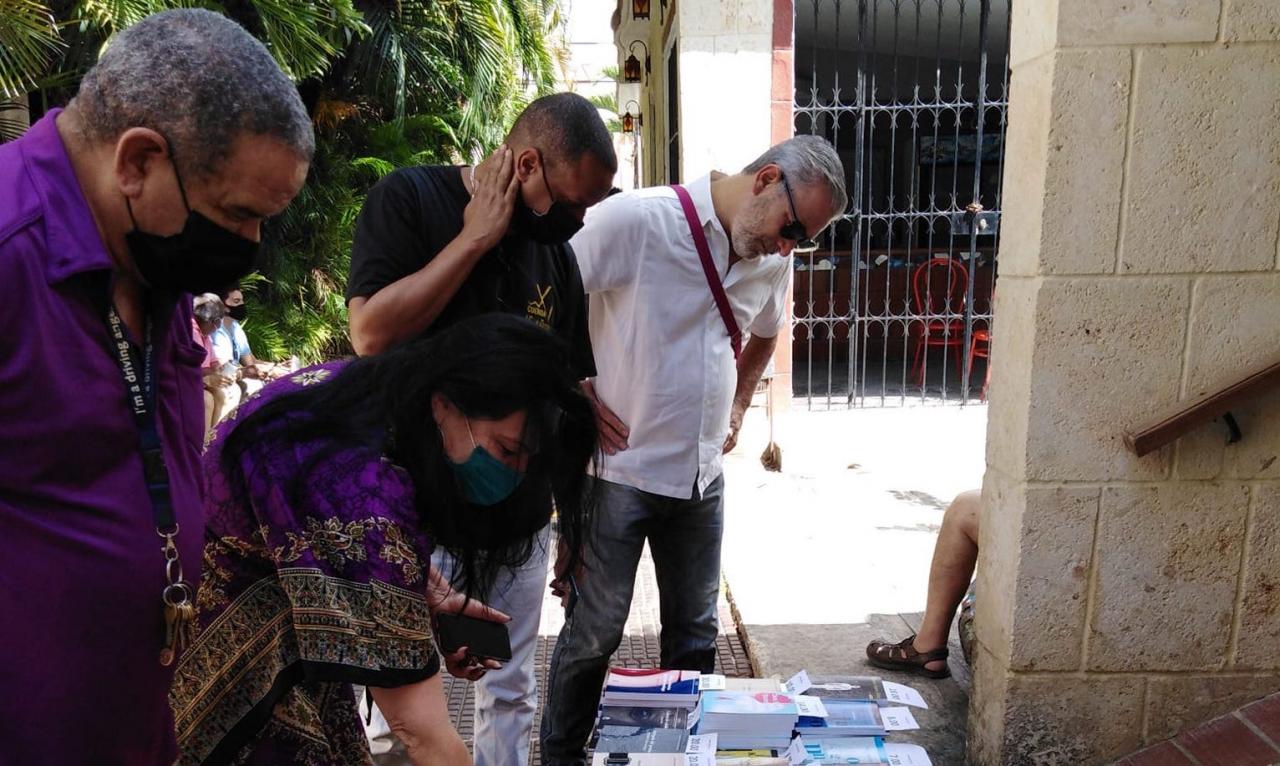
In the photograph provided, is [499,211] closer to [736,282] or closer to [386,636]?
[736,282]

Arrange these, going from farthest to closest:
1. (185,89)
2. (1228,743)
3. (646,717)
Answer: (1228,743) < (646,717) < (185,89)

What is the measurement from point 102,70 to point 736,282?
1.71 m

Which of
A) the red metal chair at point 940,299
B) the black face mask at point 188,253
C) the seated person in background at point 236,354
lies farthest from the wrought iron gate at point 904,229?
the black face mask at point 188,253

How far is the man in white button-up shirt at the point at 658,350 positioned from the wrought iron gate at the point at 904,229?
371cm

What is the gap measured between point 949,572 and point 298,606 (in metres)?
2.32

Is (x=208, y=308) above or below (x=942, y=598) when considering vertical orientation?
above

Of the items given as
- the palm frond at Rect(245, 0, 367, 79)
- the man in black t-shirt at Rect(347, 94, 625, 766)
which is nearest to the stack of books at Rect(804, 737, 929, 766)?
the man in black t-shirt at Rect(347, 94, 625, 766)

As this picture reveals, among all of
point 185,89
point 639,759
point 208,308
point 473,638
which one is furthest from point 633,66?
point 185,89

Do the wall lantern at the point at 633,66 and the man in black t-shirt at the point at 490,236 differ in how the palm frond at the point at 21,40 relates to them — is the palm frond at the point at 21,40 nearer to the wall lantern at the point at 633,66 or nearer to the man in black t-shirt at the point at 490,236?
the man in black t-shirt at the point at 490,236

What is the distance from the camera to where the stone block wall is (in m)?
2.16

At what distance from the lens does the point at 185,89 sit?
1.13 metres

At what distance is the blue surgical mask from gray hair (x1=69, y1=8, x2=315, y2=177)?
1.60ft

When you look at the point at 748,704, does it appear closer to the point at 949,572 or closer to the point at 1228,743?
the point at 949,572

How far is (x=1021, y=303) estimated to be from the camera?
237cm
